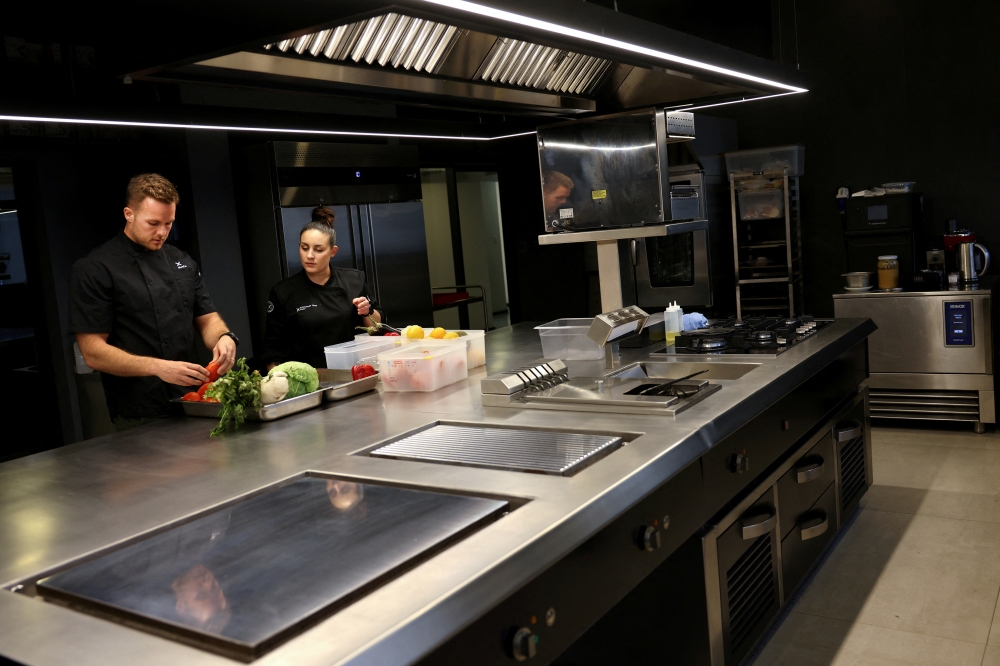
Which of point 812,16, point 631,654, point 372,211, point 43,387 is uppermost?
point 812,16

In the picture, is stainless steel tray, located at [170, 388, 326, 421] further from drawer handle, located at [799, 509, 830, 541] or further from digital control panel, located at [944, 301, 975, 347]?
digital control panel, located at [944, 301, 975, 347]

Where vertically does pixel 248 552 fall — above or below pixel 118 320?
below

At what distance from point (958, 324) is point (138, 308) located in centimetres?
457

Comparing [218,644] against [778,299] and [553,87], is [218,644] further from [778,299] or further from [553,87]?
[778,299]

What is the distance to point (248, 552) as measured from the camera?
4.81ft

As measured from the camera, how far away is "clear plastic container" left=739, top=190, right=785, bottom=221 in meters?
6.05

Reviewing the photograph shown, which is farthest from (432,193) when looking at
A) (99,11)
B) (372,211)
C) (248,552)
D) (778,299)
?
(248,552)

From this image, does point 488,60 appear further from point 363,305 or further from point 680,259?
point 680,259

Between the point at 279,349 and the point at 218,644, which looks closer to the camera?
the point at 218,644

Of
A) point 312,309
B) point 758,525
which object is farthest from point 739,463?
point 312,309

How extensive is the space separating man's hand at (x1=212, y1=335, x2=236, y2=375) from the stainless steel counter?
0.27m

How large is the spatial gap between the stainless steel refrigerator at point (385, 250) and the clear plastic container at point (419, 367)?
277 centimetres

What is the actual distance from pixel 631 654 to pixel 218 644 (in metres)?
1.22

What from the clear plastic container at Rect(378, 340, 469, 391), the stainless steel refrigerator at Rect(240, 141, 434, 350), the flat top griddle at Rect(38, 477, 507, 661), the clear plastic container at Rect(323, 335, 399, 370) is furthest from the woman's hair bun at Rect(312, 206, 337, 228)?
the flat top griddle at Rect(38, 477, 507, 661)
